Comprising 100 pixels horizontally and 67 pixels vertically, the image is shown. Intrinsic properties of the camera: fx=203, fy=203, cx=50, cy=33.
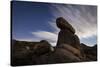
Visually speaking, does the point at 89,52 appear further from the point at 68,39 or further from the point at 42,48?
the point at 42,48

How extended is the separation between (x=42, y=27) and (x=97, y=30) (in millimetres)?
839

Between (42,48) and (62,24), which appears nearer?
(42,48)

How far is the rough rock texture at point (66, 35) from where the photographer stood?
273 centimetres

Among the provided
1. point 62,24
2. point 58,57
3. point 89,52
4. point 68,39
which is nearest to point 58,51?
point 58,57

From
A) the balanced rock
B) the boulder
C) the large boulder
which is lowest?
the large boulder

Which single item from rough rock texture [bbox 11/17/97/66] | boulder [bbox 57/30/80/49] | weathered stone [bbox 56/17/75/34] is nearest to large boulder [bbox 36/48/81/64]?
rough rock texture [bbox 11/17/97/66]

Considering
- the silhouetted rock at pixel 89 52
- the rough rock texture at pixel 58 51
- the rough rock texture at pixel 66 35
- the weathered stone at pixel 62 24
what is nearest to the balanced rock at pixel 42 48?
the rough rock texture at pixel 58 51

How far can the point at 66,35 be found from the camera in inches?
109

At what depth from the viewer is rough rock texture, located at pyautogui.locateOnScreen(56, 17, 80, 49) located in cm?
273

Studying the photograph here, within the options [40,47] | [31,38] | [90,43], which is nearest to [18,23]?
[31,38]

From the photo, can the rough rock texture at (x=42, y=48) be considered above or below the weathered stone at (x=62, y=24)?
below

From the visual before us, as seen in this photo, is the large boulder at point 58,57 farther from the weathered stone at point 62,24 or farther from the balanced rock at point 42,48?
the weathered stone at point 62,24

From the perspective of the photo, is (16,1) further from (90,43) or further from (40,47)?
(90,43)

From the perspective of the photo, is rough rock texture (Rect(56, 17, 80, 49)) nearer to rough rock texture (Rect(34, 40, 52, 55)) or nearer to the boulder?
the boulder
